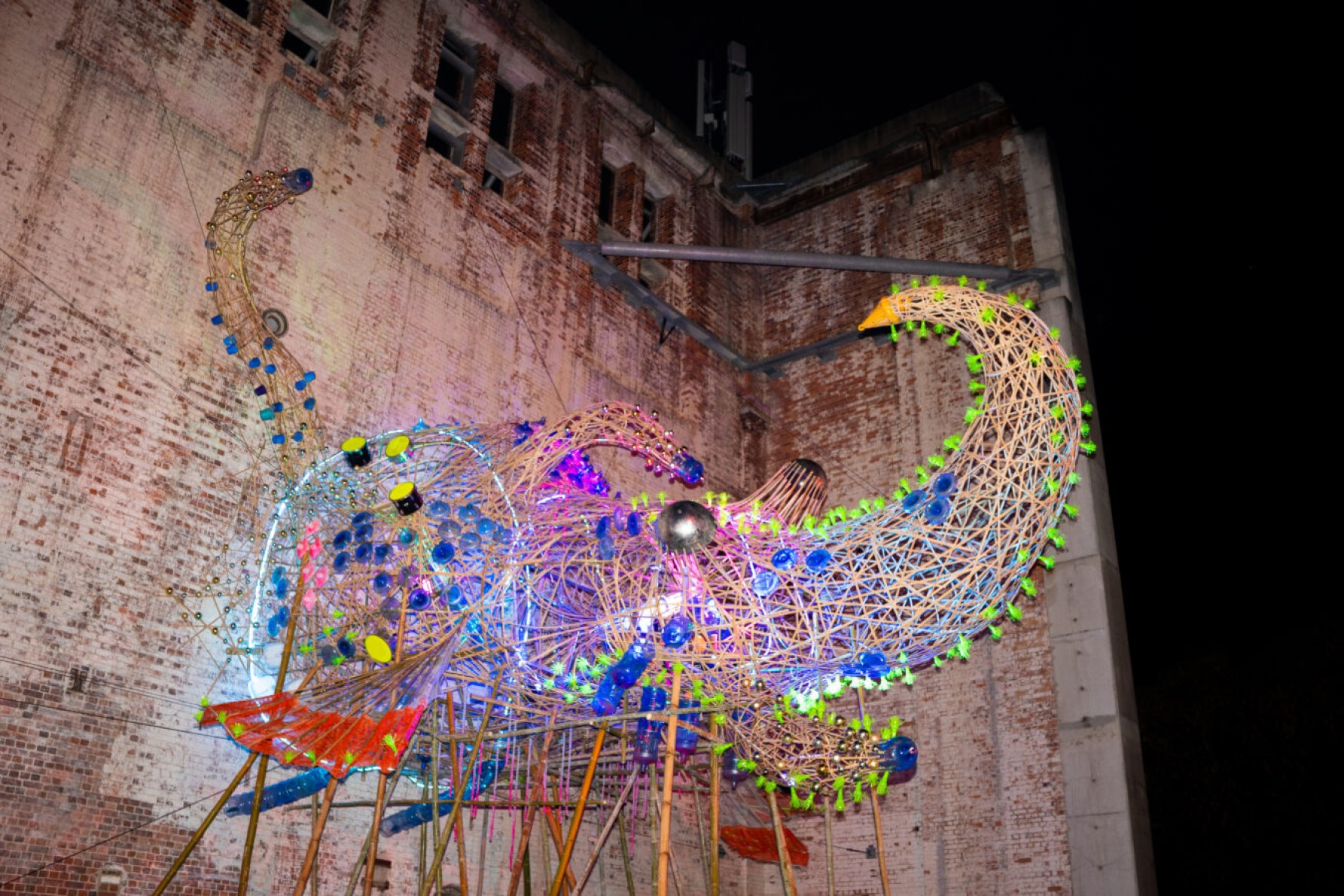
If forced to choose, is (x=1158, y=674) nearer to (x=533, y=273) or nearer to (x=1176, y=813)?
(x=1176, y=813)

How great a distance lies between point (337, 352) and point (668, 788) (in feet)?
17.4

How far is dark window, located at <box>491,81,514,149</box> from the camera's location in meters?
13.3

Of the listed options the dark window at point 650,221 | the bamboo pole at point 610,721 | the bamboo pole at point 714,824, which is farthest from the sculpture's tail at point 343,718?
the dark window at point 650,221

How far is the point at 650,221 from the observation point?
15234mm

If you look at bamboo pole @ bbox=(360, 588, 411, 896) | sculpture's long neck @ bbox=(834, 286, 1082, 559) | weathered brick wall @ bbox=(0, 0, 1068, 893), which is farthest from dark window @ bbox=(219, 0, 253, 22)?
sculpture's long neck @ bbox=(834, 286, 1082, 559)

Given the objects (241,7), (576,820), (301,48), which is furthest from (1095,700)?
(241,7)

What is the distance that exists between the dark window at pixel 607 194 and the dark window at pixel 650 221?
1.56 ft

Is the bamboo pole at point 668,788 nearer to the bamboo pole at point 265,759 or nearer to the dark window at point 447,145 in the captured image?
the bamboo pole at point 265,759

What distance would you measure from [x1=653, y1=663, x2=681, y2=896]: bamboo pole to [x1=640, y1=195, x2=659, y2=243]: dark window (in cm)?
878

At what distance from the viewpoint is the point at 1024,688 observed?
37.0 ft

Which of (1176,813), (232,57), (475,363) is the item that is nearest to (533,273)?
(475,363)

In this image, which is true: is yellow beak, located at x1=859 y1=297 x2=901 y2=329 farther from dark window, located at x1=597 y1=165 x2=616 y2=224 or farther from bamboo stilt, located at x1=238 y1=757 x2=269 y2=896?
dark window, located at x1=597 y1=165 x2=616 y2=224

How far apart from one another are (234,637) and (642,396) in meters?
5.80

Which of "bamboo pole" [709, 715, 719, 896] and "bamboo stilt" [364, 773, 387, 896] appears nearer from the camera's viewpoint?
"bamboo pole" [709, 715, 719, 896]
